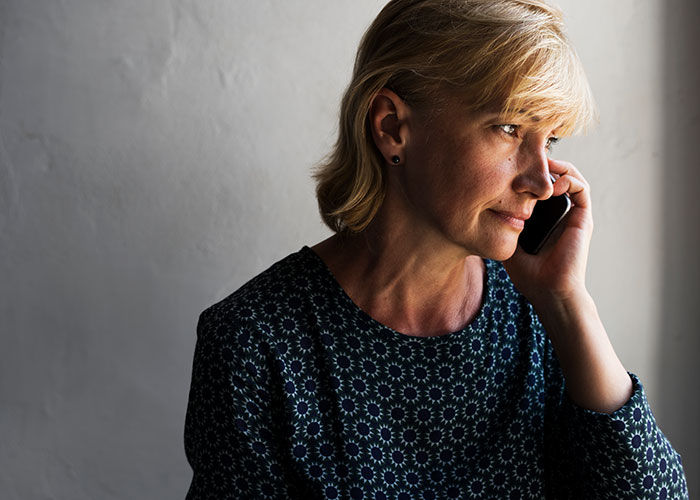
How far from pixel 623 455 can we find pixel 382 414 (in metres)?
0.38

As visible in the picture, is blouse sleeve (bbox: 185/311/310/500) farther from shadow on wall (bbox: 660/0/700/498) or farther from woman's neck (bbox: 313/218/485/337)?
shadow on wall (bbox: 660/0/700/498)

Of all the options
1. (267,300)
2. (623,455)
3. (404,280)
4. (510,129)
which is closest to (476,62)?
(510,129)

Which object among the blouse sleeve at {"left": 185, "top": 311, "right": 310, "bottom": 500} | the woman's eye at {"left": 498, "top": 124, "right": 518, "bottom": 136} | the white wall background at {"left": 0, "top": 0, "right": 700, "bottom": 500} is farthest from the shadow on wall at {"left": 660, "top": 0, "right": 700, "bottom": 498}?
the blouse sleeve at {"left": 185, "top": 311, "right": 310, "bottom": 500}

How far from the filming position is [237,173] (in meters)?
1.52

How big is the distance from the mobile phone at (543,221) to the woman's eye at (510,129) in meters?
0.18

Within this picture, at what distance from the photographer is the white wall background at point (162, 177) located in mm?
1433

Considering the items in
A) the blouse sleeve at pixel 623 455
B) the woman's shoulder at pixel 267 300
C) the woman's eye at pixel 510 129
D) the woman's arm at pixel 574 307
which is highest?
the woman's shoulder at pixel 267 300

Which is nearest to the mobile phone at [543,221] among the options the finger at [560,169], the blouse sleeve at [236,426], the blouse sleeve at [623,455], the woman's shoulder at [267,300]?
the finger at [560,169]

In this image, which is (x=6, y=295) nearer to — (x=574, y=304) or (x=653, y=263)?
(x=574, y=304)

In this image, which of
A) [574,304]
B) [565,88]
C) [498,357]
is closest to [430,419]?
[498,357]

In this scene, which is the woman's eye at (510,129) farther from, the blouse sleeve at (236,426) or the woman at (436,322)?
the blouse sleeve at (236,426)

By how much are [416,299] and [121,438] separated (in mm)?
734

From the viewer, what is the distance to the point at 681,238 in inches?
65.4

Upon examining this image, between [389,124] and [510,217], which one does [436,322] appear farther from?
[389,124]
